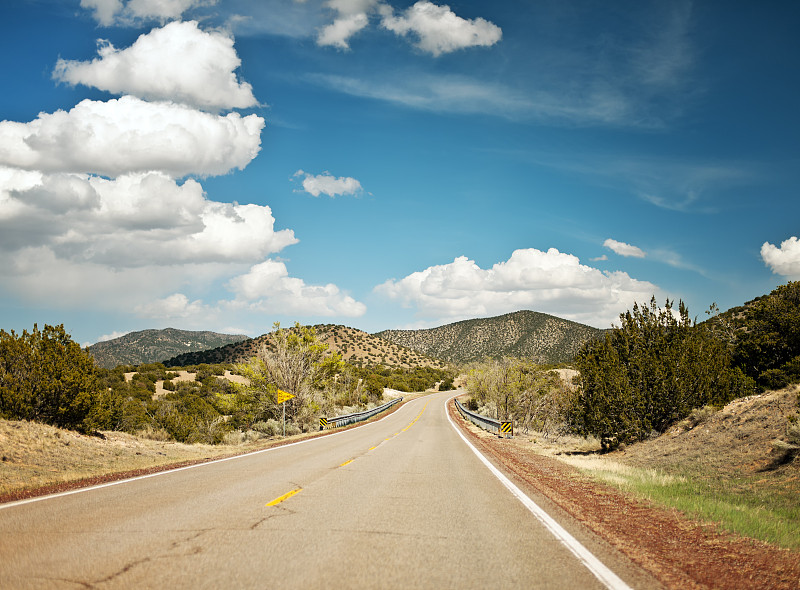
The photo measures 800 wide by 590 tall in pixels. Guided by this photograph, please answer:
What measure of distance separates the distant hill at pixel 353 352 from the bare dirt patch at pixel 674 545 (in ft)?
305

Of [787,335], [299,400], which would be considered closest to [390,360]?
[299,400]

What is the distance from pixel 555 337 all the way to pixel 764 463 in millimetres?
112828

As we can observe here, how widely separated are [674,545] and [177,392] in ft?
160

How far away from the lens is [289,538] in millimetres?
6156

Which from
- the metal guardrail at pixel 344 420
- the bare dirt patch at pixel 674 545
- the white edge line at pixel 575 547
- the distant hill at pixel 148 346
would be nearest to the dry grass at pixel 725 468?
the bare dirt patch at pixel 674 545

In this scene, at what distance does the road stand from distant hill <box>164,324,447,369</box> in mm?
91138

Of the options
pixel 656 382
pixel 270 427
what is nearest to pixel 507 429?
pixel 656 382

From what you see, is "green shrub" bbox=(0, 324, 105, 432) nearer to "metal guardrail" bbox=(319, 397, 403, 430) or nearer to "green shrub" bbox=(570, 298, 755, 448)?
"metal guardrail" bbox=(319, 397, 403, 430)

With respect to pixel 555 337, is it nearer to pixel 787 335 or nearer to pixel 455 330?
pixel 455 330

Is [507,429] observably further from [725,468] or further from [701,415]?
[725,468]

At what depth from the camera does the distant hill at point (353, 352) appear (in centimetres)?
10325

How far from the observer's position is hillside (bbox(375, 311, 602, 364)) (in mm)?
114300

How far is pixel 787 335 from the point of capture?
2223 centimetres

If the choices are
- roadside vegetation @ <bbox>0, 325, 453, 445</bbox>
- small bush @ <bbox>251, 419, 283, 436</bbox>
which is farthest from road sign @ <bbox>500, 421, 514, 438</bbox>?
small bush @ <bbox>251, 419, 283, 436</bbox>
